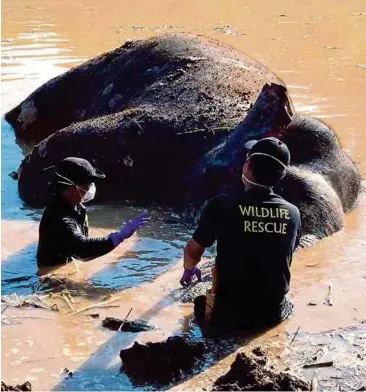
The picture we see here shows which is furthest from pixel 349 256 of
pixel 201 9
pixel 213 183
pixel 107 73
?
pixel 201 9

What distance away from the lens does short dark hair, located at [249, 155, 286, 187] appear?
186 inches

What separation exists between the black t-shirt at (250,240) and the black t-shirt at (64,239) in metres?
1.05

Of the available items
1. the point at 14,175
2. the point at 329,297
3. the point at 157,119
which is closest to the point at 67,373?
the point at 329,297

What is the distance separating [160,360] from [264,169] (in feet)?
3.83

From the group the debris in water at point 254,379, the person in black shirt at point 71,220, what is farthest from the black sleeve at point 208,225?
the person in black shirt at point 71,220

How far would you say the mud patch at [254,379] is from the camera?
409 centimetres

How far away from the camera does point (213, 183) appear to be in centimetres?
690

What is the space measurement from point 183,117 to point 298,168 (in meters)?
1.37

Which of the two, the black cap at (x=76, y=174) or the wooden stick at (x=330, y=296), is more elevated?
the black cap at (x=76, y=174)

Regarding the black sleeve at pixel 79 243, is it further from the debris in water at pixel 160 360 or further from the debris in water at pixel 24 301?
the debris in water at pixel 160 360

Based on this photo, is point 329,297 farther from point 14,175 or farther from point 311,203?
point 14,175

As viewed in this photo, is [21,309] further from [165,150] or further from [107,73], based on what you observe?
[107,73]

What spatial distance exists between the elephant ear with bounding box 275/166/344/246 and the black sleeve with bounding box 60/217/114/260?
1.56 metres

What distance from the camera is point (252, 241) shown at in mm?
4781
